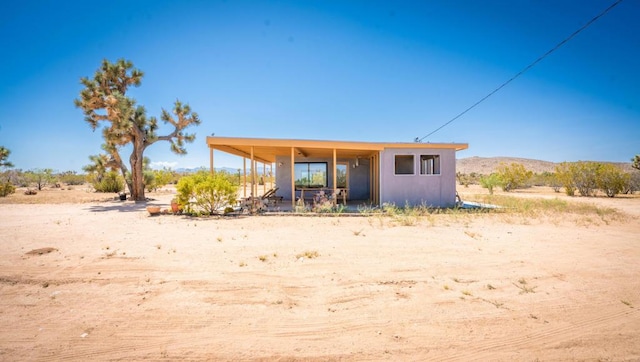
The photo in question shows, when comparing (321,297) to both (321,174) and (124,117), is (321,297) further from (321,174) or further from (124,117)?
(124,117)

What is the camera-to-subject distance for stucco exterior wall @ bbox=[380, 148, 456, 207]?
453 inches

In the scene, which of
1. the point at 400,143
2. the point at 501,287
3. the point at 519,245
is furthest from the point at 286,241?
the point at 400,143

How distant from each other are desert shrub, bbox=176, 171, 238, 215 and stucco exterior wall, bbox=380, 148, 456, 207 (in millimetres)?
6499

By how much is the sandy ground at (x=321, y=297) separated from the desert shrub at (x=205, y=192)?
3179 mm

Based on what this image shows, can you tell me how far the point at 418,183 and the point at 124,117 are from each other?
50.1ft

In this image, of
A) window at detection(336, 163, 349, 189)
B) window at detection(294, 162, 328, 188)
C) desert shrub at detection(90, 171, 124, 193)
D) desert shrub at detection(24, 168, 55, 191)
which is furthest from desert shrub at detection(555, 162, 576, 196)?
desert shrub at detection(24, 168, 55, 191)

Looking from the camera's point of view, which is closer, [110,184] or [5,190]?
[5,190]

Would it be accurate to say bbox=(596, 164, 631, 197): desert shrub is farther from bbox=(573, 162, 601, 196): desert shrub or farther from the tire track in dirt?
the tire track in dirt

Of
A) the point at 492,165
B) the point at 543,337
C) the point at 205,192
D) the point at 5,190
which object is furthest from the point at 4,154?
the point at 492,165

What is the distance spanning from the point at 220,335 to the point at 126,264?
3001 mm

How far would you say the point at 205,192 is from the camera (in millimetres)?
9414

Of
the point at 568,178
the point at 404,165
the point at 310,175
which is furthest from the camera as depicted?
the point at 568,178

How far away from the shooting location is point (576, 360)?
2234 mm

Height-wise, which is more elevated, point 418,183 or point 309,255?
point 418,183
